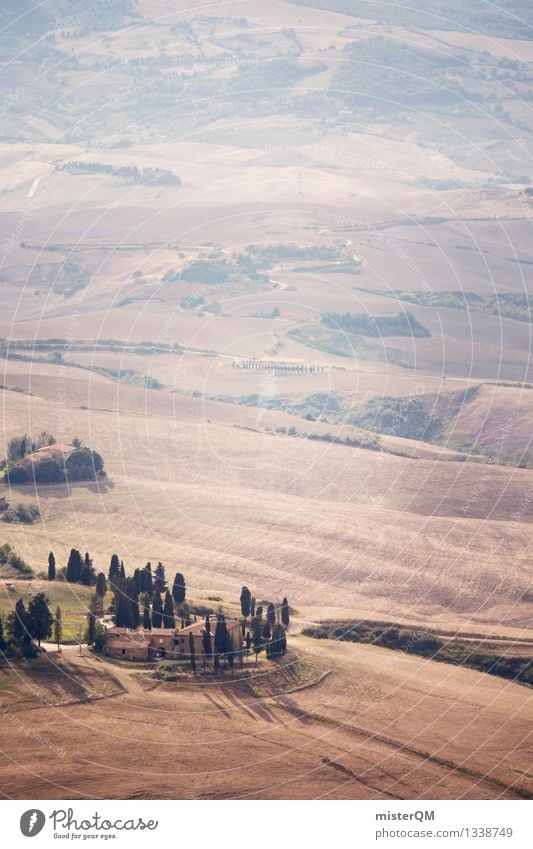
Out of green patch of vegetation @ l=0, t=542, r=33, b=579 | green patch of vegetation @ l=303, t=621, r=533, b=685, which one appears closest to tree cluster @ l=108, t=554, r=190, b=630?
A: green patch of vegetation @ l=0, t=542, r=33, b=579

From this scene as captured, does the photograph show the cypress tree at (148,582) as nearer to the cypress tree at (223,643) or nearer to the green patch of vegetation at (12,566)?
the green patch of vegetation at (12,566)

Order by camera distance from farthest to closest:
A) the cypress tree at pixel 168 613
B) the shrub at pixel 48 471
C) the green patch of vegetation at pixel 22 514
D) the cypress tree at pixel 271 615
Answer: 1. the shrub at pixel 48 471
2. the green patch of vegetation at pixel 22 514
3. the cypress tree at pixel 271 615
4. the cypress tree at pixel 168 613

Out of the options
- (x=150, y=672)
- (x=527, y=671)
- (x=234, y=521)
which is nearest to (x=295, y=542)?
(x=234, y=521)

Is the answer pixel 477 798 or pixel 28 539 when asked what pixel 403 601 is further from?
pixel 477 798

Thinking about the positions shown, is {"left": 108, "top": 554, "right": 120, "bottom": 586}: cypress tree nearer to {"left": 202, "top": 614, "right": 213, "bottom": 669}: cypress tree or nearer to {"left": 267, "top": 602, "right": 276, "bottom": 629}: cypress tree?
{"left": 267, "top": 602, "right": 276, "bottom": 629}: cypress tree

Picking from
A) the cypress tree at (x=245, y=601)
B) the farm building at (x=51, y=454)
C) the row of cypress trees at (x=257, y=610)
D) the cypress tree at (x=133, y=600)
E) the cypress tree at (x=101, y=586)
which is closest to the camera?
the cypress tree at (x=133, y=600)

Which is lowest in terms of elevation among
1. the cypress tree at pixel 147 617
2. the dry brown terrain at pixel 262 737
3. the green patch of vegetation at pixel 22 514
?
the dry brown terrain at pixel 262 737

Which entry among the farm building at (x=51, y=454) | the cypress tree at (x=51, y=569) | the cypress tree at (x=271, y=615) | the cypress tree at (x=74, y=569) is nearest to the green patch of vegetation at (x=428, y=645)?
the cypress tree at (x=271, y=615)
